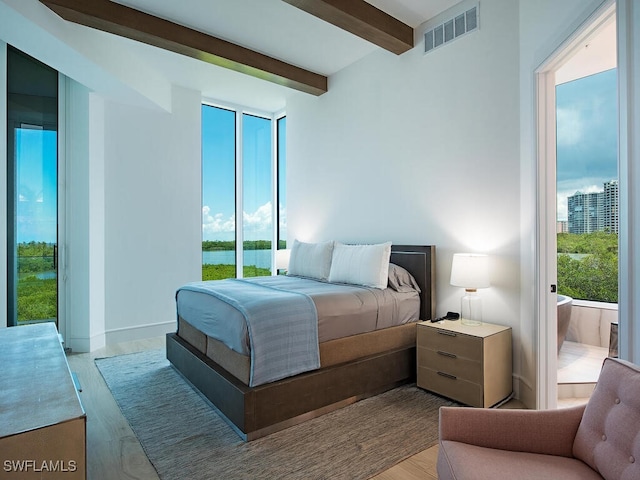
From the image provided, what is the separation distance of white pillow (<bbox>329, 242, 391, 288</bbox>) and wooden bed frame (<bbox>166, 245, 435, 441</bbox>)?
39 cm

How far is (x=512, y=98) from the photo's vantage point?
9.31 ft

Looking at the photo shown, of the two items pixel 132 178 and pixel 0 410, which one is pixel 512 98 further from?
pixel 132 178

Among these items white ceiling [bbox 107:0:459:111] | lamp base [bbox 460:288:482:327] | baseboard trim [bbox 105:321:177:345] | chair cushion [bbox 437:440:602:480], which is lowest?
baseboard trim [bbox 105:321:177:345]

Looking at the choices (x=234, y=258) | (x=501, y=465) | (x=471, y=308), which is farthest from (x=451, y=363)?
(x=234, y=258)

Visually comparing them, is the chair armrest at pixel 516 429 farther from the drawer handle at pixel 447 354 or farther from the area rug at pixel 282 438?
the drawer handle at pixel 447 354

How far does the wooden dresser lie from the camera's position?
1.17 metres

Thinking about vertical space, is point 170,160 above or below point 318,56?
below

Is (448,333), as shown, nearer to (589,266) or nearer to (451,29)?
(589,266)

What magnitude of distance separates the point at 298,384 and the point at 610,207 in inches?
136

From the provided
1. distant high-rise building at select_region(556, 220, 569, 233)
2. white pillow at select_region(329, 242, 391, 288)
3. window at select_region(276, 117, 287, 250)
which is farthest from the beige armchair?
window at select_region(276, 117, 287, 250)

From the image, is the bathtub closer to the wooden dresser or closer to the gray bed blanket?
the gray bed blanket

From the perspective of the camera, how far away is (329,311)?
2.68m

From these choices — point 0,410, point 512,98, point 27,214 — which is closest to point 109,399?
point 0,410

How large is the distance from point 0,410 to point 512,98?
11.4ft
